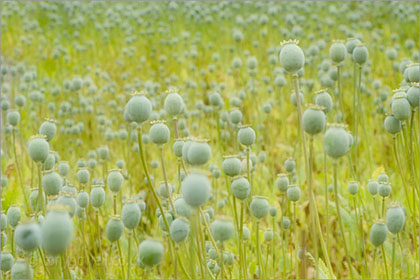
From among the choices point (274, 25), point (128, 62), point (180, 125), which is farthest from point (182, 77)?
point (180, 125)

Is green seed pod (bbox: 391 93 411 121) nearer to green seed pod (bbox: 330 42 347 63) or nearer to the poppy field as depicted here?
the poppy field

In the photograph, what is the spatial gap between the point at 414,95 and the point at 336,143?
1.07ft

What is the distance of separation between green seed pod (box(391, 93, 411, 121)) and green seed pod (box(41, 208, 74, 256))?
0.61m

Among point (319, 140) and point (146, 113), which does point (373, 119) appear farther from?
point (146, 113)

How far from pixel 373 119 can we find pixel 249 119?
0.53 metres

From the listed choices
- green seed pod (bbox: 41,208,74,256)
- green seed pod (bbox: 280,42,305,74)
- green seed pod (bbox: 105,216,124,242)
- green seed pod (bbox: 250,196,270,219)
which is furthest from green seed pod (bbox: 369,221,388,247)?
green seed pod (bbox: 41,208,74,256)

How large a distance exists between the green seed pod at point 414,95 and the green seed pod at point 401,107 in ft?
0.11

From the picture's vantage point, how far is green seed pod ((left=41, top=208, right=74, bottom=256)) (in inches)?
24.1

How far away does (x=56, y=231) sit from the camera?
0.61 metres

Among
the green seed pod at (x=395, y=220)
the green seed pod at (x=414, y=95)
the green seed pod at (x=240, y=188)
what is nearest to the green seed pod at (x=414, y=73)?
the green seed pod at (x=414, y=95)

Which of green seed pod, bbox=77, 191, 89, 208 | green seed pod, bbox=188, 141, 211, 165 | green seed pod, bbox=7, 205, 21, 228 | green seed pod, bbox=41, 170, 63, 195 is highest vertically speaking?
green seed pod, bbox=188, 141, 211, 165

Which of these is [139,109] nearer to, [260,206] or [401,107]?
[260,206]

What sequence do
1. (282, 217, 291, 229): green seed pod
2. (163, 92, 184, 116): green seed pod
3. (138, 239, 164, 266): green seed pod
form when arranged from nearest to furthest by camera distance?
(138, 239, 164, 266): green seed pod < (163, 92, 184, 116): green seed pod < (282, 217, 291, 229): green seed pod

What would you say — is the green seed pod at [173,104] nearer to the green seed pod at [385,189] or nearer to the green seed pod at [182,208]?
the green seed pod at [182,208]
